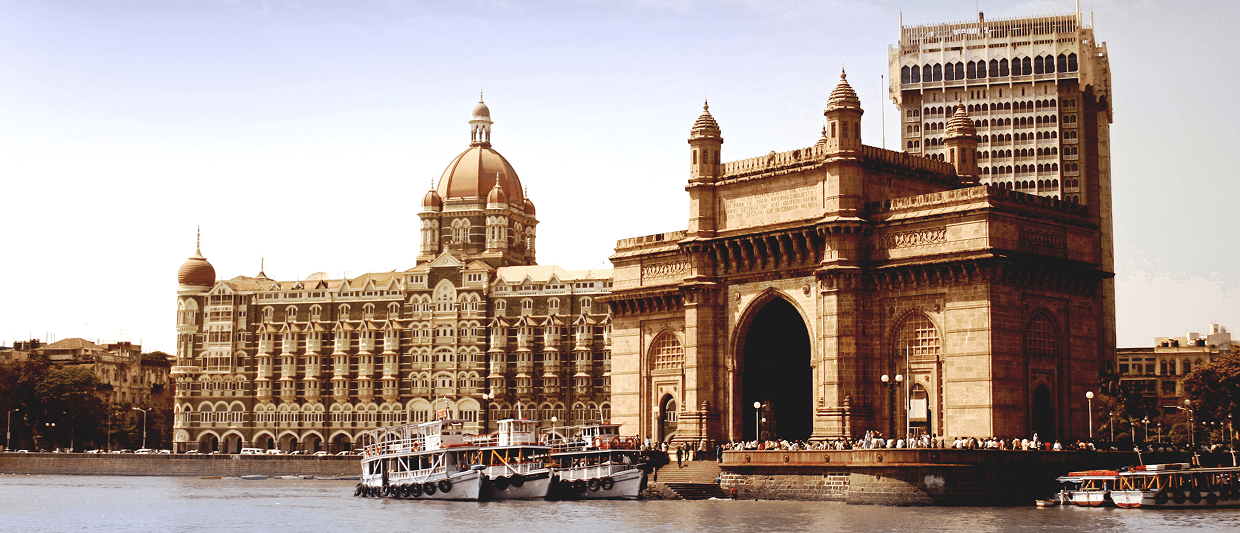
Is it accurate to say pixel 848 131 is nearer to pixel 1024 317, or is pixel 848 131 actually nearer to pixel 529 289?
pixel 1024 317

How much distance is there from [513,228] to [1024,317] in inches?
3835

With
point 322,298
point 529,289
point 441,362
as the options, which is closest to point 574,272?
point 529,289

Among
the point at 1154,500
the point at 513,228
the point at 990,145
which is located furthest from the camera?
the point at 513,228

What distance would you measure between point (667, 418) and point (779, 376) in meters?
7.44

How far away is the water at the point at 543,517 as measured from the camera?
5600 centimetres

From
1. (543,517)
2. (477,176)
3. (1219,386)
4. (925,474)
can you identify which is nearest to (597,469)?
(543,517)

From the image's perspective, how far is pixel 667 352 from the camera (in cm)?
8475

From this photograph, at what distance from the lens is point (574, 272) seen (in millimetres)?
151250

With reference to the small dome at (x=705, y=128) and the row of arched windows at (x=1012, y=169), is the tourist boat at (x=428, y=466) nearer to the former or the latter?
the small dome at (x=705, y=128)

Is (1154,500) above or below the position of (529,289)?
below

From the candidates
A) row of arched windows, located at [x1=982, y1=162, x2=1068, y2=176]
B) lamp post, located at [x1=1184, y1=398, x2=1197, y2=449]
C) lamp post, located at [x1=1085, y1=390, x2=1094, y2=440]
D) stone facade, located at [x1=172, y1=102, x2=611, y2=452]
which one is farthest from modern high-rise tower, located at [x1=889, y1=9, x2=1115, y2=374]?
lamp post, located at [x1=1085, y1=390, x2=1094, y2=440]

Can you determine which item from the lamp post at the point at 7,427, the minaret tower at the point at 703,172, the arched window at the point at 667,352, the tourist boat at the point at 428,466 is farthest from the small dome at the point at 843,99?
the lamp post at the point at 7,427

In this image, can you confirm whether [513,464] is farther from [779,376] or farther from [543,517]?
[779,376]

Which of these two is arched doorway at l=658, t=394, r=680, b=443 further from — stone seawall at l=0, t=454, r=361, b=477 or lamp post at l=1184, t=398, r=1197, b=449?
stone seawall at l=0, t=454, r=361, b=477
